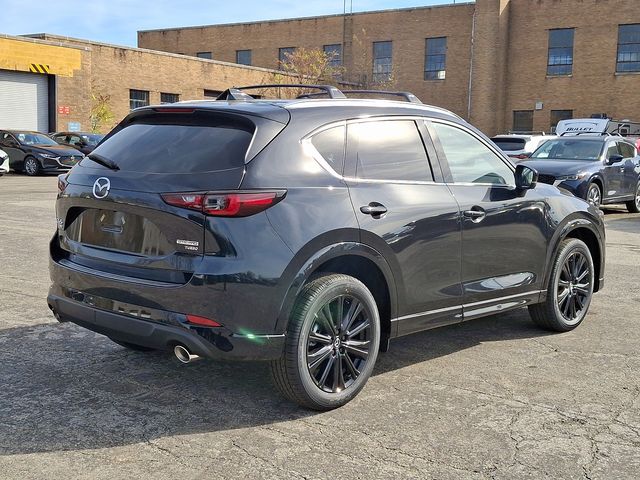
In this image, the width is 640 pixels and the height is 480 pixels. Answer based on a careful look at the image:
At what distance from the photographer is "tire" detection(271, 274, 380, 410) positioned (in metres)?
3.91

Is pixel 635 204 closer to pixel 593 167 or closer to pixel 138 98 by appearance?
pixel 593 167

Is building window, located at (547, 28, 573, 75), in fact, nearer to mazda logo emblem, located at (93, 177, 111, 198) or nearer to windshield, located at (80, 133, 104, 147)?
windshield, located at (80, 133, 104, 147)

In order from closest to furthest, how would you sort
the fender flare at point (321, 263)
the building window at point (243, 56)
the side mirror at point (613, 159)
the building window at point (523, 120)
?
the fender flare at point (321, 263)
the side mirror at point (613, 159)
the building window at point (523, 120)
the building window at point (243, 56)

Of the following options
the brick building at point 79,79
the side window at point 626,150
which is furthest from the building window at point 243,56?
the side window at point 626,150

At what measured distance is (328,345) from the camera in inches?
161

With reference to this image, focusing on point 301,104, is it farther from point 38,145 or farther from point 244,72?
point 244,72

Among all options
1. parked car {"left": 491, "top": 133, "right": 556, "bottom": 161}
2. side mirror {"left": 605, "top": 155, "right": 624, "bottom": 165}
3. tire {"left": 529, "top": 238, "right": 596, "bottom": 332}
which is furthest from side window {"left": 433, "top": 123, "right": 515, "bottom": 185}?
parked car {"left": 491, "top": 133, "right": 556, "bottom": 161}

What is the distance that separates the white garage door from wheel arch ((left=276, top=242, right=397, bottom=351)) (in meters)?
31.3

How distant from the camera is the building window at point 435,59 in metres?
48.2

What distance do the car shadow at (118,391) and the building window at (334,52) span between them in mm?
47509

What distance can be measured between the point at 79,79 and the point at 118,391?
33447 millimetres

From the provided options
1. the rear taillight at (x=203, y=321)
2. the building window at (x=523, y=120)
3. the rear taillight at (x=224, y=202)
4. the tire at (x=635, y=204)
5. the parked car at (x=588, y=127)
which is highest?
the building window at (x=523, y=120)

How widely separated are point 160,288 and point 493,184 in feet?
8.63

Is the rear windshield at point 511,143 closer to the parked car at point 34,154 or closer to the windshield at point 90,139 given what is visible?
the parked car at point 34,154
